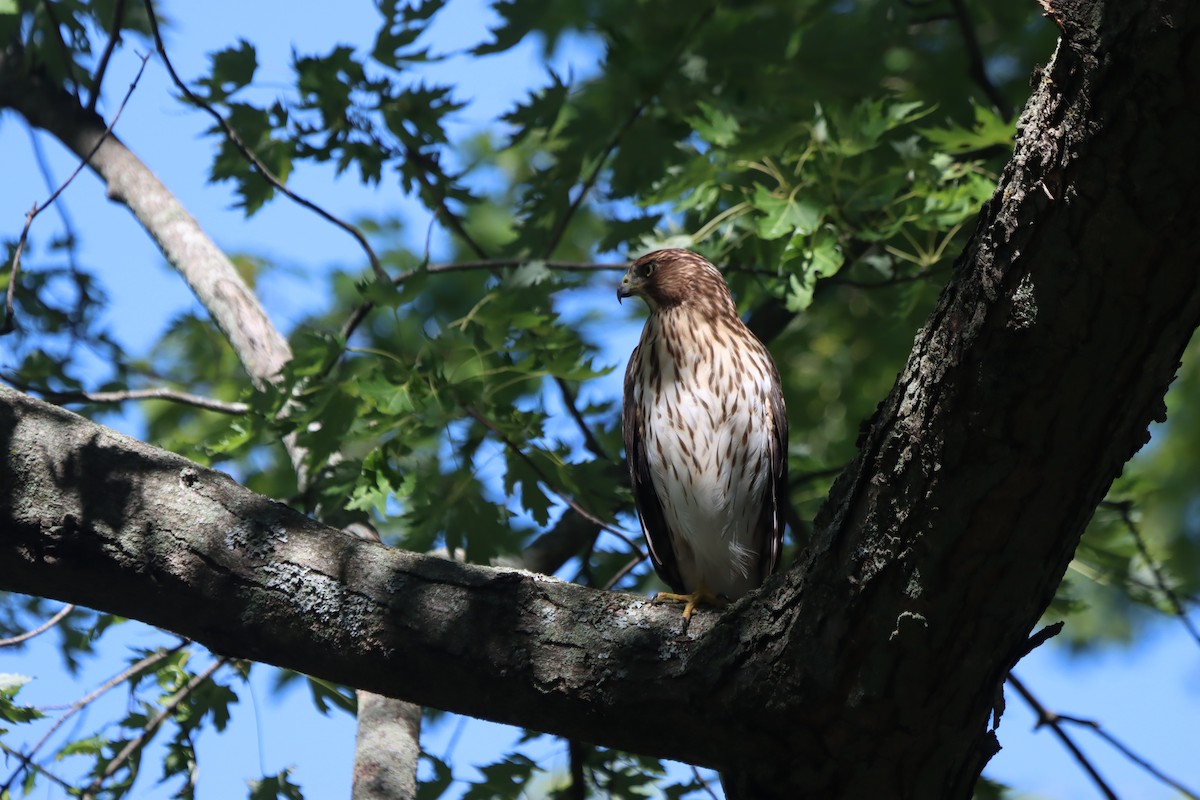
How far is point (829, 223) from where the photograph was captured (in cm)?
488

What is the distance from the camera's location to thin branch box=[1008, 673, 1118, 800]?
4017mm

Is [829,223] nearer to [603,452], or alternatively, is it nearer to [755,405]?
[755,405]

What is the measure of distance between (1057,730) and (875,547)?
2081 millimetres

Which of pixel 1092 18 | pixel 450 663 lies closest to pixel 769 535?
pixel 450 663

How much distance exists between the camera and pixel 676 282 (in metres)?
5.21

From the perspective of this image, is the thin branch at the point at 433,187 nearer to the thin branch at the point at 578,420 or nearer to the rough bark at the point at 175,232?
the thin branch at the point at 578,420

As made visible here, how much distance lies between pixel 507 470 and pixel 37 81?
3.34 metres

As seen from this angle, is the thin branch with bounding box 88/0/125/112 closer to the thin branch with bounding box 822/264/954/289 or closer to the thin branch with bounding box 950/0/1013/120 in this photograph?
the thin branch with bounding box 822/264/954/289

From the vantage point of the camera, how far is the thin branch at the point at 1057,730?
4017mm

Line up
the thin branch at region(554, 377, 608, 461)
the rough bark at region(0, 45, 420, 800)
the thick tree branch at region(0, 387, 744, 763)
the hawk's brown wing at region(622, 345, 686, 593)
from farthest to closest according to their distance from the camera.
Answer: the thin branch at region(554, 377, 608, 461) → the rough bark at region(0, 45, 420, 800) → the hawk's brown wing at region(622, 345, 686, 593) → the thick tree branch at region(0, 387, 744, 763)

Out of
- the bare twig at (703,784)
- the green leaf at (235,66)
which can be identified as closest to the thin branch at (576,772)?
the bare twig at (703,784)

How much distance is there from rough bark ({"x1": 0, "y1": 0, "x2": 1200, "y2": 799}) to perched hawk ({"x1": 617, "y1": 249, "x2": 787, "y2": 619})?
1.70 metres

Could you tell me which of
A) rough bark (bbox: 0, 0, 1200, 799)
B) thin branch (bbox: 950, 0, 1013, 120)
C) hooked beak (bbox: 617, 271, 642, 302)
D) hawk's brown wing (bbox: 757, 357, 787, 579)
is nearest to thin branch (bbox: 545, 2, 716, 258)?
hooked beak (bbox: 617, 271, 642, 302)

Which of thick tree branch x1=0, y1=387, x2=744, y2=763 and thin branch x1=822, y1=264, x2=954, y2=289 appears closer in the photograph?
thick tree branch x1=0, y1=387, x2=744, y2=763
